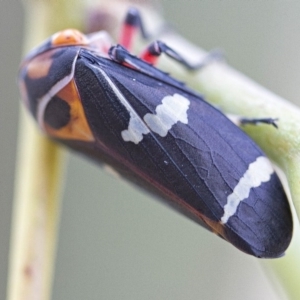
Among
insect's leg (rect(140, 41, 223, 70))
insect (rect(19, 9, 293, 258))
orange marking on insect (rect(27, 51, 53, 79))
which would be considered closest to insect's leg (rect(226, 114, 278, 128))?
insect (rect(19, 9, 293, 258))

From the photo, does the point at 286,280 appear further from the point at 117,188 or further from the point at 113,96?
the point at 117,188

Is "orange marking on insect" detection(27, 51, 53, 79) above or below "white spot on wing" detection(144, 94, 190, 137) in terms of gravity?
above

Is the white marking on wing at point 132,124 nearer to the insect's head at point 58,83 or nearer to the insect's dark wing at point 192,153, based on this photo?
the insect's dark wing at point 192,153

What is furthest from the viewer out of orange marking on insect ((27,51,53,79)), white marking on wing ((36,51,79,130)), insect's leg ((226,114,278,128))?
orange marking on insect ((27,51,53,79))

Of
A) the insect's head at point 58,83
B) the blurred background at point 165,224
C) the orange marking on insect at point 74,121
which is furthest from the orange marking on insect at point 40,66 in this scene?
the blurred background at point 165,224

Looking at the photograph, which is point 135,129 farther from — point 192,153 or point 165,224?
A: point 165,224

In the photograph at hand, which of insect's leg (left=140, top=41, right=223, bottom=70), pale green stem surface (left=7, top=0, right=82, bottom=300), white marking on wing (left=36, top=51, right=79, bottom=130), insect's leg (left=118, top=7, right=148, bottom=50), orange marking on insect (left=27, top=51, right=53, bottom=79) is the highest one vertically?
insect's leg (left=118, top=7, right=148, bottom=50)

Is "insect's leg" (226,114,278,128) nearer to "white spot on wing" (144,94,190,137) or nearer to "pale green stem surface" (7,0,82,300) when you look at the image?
"white spot on wing" (144,94,190,137)

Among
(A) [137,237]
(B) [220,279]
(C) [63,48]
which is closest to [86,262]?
(A) [137,237]

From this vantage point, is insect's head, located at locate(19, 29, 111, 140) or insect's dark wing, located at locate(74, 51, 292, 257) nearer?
insect's dark wing, located at locate(74, 51, 292, 257)
